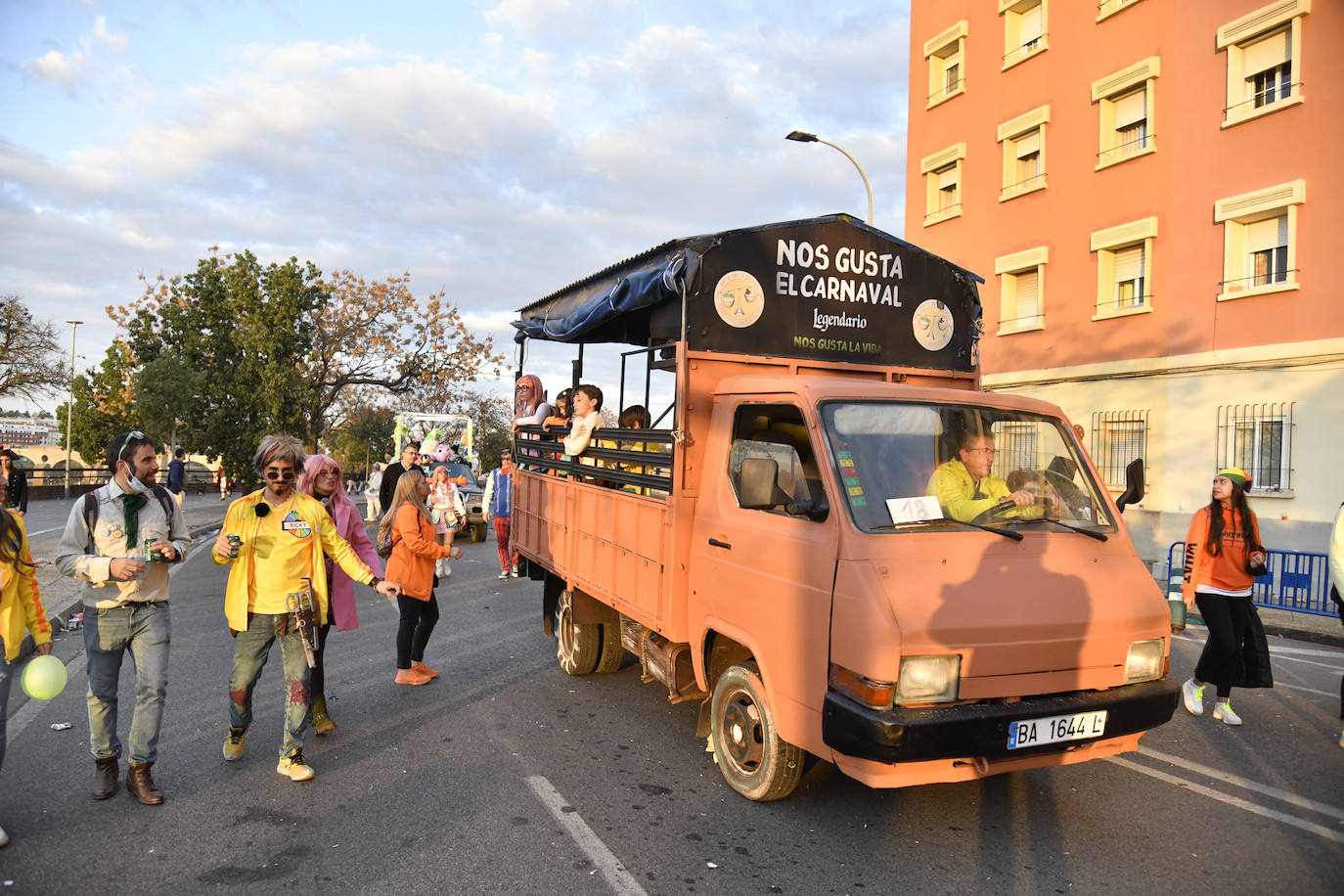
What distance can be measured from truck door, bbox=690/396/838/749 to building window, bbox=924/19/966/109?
19976 millimetres

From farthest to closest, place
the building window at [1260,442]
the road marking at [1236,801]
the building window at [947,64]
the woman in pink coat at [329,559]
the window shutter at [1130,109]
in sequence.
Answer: the building window at [947,64] → the window shutter at [1130,109] → the building window at [1260,442] → the woman in pink coat at [329,559] → the road marking at [1236,801]

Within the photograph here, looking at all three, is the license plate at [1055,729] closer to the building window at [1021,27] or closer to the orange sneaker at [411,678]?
the orange sneaker at [411,678]

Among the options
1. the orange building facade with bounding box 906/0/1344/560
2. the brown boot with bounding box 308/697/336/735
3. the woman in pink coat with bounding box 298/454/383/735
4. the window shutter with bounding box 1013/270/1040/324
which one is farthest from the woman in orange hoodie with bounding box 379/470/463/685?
the window shutter with bounding box 1013/270/1040/324

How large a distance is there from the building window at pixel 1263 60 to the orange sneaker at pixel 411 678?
16418 millimetres

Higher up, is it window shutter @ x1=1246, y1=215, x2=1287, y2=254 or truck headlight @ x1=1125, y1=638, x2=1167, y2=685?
window shutter @ x1=1246, y1=215, x2=1287, y2=254

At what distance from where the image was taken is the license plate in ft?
11.5

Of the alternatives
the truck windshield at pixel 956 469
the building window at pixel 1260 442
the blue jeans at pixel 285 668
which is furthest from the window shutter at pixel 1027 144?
the blue jeans at pixel 285 668

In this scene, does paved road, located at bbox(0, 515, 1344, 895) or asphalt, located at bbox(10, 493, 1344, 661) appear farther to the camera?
asphalt, located at bbox(10, 493, 1344, 661)

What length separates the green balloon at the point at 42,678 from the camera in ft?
12.6

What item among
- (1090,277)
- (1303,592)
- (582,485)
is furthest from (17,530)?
(1090,277)

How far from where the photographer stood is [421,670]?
6.79 m

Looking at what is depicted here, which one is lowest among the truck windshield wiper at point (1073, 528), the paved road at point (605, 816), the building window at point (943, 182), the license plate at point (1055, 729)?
the paved road at point (605, 816)

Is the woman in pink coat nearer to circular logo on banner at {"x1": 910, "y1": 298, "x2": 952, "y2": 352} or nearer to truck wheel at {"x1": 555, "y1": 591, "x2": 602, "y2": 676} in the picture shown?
truck wheel at {"x1": 555, "y1": 591, "x2": 602, "y2": 676}

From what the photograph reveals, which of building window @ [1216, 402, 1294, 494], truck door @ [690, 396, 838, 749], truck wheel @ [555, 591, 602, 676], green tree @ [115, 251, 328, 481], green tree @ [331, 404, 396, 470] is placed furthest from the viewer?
green tree @ [331, 404, 396, 470]
